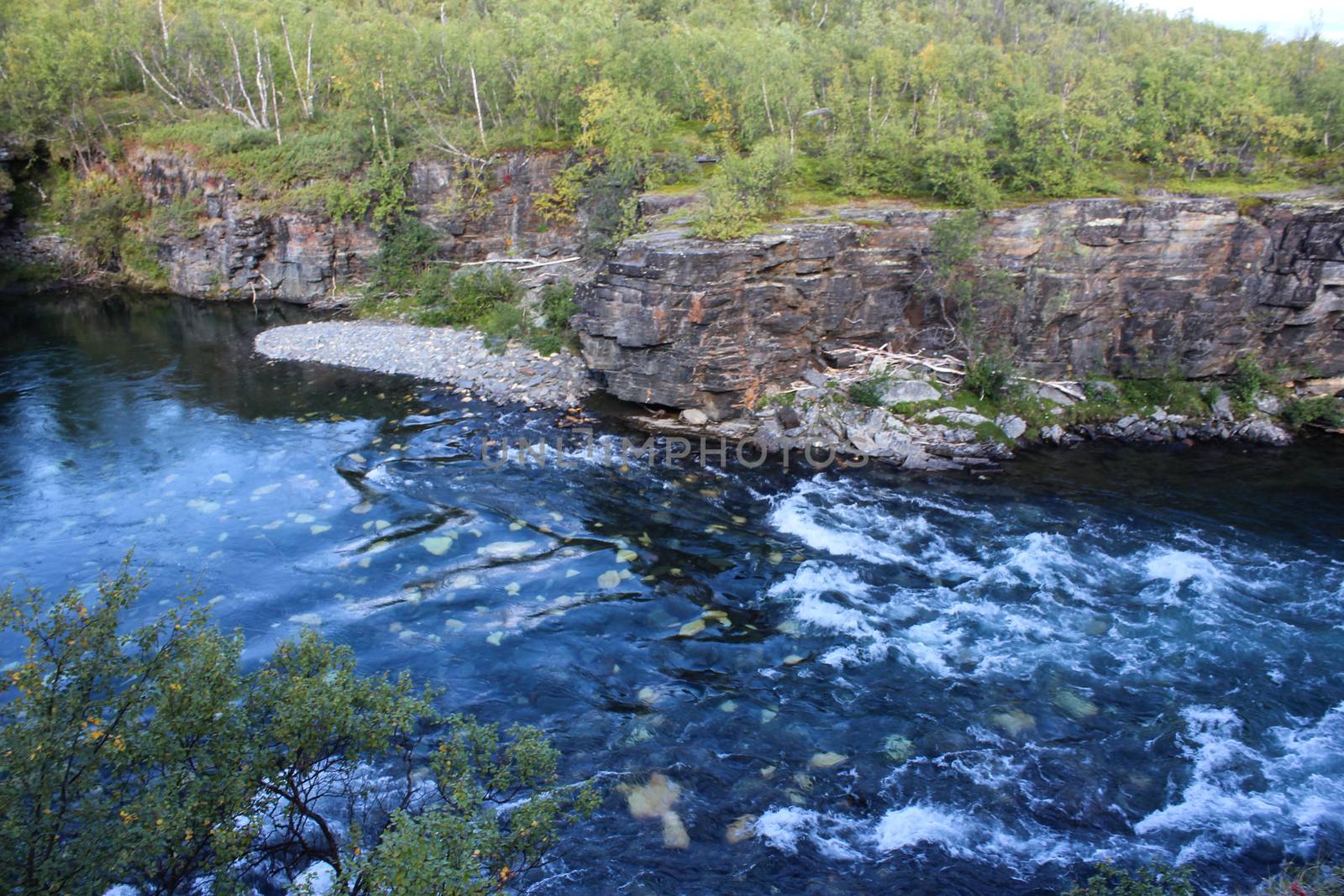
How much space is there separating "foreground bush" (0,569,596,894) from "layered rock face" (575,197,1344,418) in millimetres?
11664

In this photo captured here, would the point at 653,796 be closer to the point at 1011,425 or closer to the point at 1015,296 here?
the point at 1011,425

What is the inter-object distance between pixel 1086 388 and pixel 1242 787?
37.9 ft

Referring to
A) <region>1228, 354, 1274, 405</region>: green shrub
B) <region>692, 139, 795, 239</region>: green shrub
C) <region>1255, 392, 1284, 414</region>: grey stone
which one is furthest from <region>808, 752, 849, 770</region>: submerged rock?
<region>1255, 392, 1284, 414</region>: grey stone

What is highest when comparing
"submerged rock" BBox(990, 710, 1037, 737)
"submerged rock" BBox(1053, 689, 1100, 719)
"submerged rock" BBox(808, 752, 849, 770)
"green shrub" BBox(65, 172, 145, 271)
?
"green shrub" BBox(65, 172, 145, 271)

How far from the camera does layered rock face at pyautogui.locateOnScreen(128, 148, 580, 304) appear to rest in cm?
2595

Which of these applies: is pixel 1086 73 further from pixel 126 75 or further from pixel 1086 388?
pixel 126 75

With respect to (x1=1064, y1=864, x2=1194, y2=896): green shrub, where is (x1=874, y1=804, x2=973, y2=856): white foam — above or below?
below

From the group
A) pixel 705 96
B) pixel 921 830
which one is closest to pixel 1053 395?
pixel 921 830

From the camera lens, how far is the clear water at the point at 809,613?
8.56 metres

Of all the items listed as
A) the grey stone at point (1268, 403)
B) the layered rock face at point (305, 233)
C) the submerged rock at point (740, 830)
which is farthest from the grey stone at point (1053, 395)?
the layered rock face at point (305, 233)

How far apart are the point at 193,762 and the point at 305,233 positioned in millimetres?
25401

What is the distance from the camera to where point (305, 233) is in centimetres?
2809

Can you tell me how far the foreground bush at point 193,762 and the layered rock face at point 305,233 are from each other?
20.4 m

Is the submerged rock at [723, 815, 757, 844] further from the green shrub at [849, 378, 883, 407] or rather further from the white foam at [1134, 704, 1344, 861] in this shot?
the green shrub at [849, 378, 883, 407]
